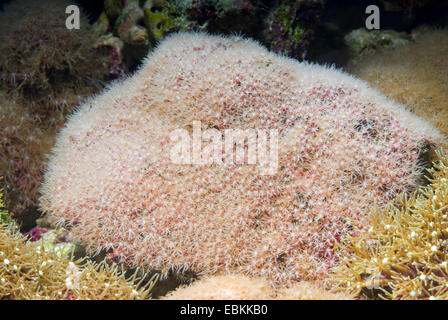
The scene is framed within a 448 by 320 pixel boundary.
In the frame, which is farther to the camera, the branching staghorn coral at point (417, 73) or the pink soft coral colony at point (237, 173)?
the branching staghorn coral at point (417, 73)

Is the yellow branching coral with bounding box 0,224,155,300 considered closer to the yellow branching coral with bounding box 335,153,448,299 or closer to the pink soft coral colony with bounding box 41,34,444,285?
the pink soft coral colony with bounding box 41,34,444,285

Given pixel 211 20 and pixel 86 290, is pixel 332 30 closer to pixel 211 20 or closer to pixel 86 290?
pixel 211 20

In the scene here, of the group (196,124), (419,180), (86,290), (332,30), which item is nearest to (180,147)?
(196,124)
